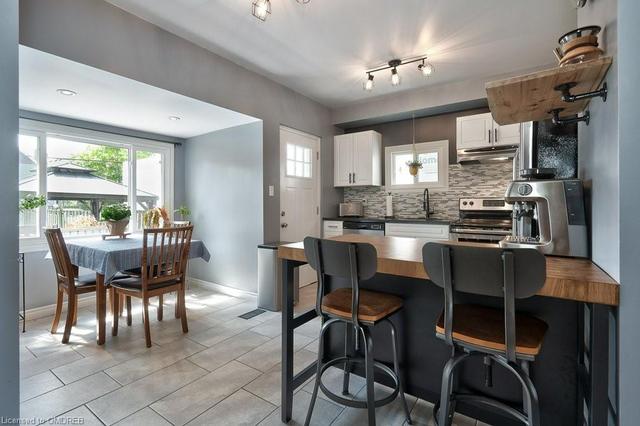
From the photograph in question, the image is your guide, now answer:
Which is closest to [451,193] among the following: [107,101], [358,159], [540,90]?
[358,159]

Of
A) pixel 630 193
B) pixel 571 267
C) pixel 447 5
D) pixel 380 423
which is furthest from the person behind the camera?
pixel 447 5

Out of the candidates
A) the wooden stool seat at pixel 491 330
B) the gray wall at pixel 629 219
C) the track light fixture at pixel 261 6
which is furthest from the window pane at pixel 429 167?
the gray wall at pixel 629 219

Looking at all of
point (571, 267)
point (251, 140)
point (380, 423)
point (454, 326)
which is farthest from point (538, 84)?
point (251, 140)

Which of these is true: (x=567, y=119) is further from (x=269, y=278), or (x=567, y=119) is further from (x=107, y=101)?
(x=107, y=101)

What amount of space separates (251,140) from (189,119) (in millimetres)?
733

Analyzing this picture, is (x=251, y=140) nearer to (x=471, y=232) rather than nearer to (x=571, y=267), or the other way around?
(x=471, y=232)

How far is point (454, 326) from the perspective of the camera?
3.98ft

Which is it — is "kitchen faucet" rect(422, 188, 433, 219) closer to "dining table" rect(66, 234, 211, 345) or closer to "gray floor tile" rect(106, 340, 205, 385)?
"gray floor tile" rect(106, 340, 205, 385)

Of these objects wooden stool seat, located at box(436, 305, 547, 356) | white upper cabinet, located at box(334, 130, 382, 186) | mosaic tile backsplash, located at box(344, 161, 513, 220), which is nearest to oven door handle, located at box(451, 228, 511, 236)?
mosaic tile backsplash, located at box(344, 161, 513, 220)

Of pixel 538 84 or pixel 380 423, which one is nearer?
pixel 538 84

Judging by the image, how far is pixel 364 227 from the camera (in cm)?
424

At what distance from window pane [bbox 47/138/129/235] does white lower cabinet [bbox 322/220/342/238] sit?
9.09 feet

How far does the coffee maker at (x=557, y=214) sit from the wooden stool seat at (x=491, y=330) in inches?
13.2

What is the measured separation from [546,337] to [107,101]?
379cm
